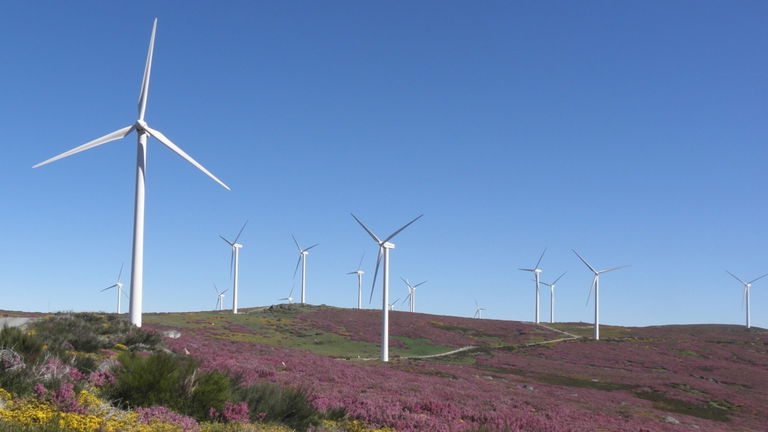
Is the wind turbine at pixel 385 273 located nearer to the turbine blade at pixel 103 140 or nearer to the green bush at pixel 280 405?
the turbine blade at pixel 103 140

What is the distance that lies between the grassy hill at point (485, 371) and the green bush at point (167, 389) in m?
3.83

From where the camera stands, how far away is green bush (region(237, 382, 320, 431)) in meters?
12.8

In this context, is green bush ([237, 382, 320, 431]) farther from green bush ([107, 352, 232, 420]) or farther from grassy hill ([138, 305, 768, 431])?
grassy hill ([138, 305, 768, 431])

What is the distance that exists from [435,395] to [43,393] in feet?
55.4

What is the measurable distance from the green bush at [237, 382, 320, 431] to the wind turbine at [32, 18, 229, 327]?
70.6 feet

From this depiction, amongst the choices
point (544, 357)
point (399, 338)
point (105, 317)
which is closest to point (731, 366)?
point (544, 357)

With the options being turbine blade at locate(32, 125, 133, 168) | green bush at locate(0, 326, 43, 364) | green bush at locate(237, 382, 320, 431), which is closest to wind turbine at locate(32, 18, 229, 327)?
turbine blade at locate(32, 125, 133, 168)

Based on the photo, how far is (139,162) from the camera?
37094 mm

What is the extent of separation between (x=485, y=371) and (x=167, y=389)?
142 feet

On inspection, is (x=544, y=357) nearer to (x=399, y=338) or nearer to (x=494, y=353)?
(x=494, y=353)

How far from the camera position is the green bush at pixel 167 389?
11719 millimetres

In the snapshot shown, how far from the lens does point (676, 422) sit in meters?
31.7

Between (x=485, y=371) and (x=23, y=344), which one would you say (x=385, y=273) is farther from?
(x=23, y=344)

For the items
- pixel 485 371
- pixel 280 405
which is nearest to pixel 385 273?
pixel 485 371
